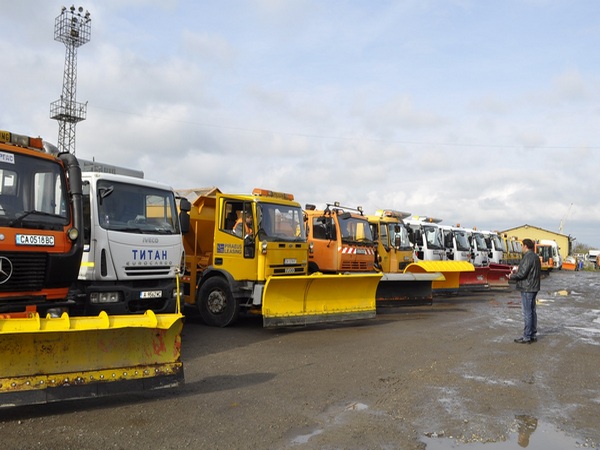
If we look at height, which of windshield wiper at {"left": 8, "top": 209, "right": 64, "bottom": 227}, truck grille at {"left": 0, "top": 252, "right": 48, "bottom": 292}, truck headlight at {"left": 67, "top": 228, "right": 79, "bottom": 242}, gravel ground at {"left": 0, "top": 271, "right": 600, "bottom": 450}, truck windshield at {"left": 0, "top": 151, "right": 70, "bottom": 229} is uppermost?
truck windshield at {"left": 0, "top": 151, "right": 70, "bottom": 229}

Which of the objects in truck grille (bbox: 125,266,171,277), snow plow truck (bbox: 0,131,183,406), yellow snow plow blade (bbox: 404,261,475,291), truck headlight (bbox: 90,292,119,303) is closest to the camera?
snow plow truck (bbox: 0,131,183,406)

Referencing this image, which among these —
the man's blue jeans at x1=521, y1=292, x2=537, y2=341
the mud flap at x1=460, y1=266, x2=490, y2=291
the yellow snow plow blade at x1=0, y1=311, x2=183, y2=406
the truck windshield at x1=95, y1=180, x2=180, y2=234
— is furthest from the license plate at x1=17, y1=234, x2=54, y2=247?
the mud flap at x1=460, y1=266, x2=490, y2=291

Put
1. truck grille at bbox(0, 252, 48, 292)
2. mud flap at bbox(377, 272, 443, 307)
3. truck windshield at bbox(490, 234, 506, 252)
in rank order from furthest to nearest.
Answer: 1. truck windshield at bbox(490, 234, 506, 252)
2. mud flap at bbox(377, 272, 443, 307)
3. truck grille at bbox(0, 252, 48, 292)

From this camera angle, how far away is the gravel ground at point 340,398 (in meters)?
4.68

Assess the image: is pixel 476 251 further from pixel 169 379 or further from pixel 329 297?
pixel 169 379

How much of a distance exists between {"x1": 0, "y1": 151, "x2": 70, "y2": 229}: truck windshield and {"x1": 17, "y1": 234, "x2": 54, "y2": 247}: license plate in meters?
0.13

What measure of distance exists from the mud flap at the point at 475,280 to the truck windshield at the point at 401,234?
9.27 feet

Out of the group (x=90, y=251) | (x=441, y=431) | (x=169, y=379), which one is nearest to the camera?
(x=441, y=431)

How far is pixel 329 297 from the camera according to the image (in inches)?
409

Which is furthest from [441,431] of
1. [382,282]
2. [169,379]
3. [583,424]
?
[382,282]

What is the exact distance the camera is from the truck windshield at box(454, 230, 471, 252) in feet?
71.7

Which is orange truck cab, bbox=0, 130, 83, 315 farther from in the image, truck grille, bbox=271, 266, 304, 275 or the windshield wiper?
truck grille, bbox=271, 266, 304, 275

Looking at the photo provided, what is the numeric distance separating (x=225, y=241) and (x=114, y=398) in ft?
16.8

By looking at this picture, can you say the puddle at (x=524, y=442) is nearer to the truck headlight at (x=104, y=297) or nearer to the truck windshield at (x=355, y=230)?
the truck headlight at (x=104, y=297)
